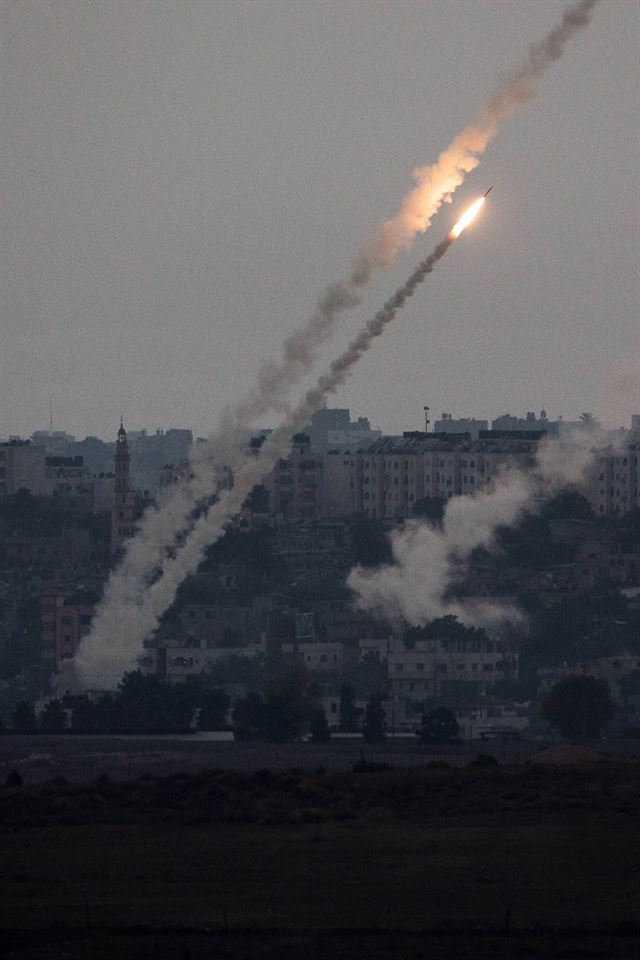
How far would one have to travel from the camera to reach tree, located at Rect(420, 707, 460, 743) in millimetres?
109812

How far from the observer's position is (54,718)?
118 metres

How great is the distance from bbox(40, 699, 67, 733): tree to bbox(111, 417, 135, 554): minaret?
149ft

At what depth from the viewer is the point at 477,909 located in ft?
204

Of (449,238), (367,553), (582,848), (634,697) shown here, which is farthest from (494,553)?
(582,848)

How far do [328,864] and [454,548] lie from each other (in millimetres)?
100521

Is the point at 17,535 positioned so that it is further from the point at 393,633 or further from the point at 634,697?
the point at 634,697

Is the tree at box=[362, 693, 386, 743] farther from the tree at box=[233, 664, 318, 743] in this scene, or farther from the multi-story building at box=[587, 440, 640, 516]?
the multi-story building at box=[587, 440, 640, 516]

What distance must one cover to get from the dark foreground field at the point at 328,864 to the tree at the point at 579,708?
29299mm

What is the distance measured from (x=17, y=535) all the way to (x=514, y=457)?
100 ft

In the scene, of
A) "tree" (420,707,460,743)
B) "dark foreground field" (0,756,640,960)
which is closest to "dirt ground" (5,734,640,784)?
"tree" (420,707,460,743)

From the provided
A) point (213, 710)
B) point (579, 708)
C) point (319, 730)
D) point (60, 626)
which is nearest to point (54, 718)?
point (213, 710)

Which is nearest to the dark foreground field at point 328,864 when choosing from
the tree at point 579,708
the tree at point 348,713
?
the tree at point 579,708

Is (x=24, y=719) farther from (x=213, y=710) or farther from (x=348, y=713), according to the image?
(x=348, y=713)

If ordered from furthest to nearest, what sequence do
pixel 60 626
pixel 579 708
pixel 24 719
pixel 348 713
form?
pixel 60 626 < pixel 348 713 < pixel 24 719 < pixel 579 708
